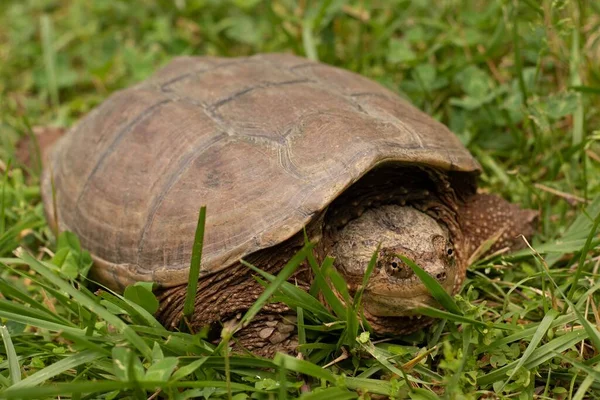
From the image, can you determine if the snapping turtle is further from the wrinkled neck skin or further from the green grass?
the green grass

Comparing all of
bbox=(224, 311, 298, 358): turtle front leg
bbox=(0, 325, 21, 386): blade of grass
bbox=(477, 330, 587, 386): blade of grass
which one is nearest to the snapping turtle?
bbox=(224, 311, 298, 358): turtle front leg

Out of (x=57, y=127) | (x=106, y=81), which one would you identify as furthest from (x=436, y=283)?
(x=106, y=81)

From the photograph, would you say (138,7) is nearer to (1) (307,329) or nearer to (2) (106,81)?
(2) (106,81)

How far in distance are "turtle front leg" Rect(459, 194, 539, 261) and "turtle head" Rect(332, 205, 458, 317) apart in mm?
380

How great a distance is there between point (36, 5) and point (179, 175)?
3.48m

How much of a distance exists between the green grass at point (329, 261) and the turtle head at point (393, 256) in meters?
0.13

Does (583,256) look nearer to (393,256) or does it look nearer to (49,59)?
(393,256)

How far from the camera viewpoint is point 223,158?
2504 millimetres

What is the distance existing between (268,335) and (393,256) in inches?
21.0

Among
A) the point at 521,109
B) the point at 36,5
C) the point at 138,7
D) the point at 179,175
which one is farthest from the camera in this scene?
the point at 36,5

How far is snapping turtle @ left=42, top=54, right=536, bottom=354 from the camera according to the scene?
232cm

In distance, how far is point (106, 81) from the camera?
14.6ft

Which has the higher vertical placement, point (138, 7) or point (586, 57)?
point (138, 7)

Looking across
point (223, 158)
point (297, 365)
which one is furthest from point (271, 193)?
point (297, 365)
